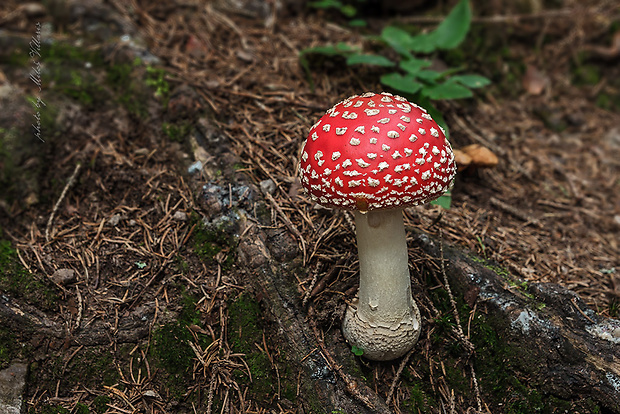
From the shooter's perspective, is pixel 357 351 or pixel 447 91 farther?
pixel 447 91

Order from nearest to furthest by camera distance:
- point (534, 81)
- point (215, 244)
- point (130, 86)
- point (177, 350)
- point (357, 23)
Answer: point (177, 350), point (215, 244), point (130, 86), point (357, 23), point (534, 81)

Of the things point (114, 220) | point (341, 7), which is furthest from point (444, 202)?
point (341, 7)

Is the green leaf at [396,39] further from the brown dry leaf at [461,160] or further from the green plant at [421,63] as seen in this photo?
the brown dry leaf at [461,160]

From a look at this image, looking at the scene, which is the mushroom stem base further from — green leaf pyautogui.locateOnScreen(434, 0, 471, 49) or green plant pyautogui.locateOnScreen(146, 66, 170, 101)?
green leaf pyautogui.locateOnScreen(434, 0, 471, 49)

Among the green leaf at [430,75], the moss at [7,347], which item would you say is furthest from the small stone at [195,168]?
the green leaf at [430,75]

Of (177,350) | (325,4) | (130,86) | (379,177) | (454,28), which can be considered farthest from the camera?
(325,4)

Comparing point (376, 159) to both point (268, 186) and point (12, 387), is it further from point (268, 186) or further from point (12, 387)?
point (12, 387)

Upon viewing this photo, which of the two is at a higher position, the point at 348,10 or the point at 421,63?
the point at 348,10

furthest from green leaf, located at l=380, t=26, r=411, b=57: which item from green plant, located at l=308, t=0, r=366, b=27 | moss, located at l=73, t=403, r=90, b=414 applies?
moss, located at l=73, t=403, r=90, b=414
